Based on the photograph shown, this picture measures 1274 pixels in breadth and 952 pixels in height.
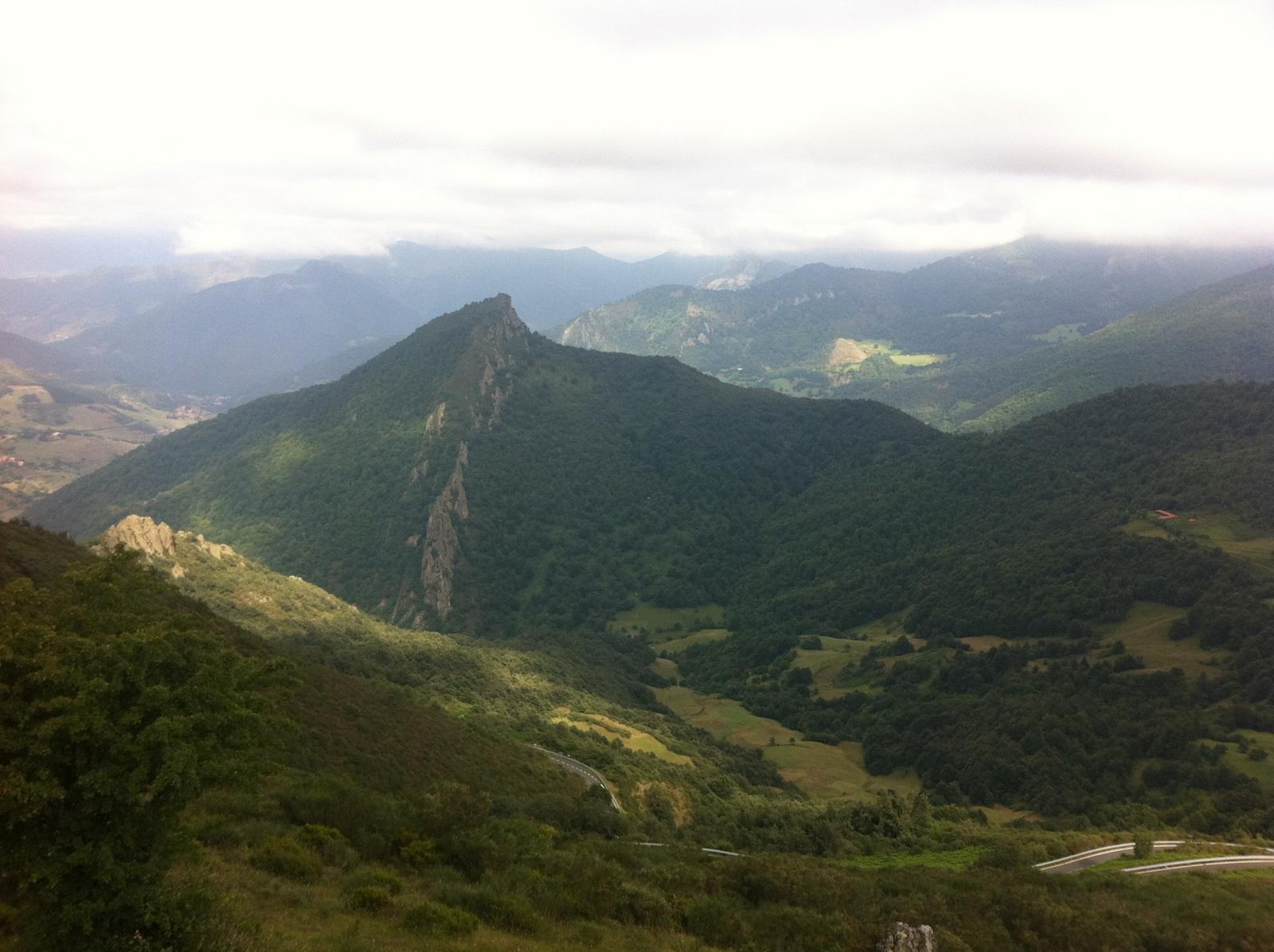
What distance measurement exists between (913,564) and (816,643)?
31.0 meters

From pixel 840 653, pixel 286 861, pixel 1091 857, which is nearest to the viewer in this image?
pixel 286 861

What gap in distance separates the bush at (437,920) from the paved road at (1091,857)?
31.0 metres

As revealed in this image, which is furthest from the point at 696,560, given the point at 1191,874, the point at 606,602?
the point at 1191,874

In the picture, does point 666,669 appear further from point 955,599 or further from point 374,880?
point 374,880

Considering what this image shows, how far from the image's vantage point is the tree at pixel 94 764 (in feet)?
40.9

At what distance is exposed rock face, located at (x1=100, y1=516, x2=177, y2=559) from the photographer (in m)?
88.7

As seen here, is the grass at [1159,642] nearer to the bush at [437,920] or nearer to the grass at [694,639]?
the grass at [694,639]

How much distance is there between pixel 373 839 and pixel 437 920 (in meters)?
7.80

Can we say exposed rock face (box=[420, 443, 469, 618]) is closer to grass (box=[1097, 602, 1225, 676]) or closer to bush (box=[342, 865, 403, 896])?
grass (box=[1097, 602, 1225, 676])

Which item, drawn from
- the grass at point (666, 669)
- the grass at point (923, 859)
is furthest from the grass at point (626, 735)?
the grass at point (666, 669)

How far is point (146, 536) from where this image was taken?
304 ft

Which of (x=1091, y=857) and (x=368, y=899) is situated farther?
(x=1091, y=857)

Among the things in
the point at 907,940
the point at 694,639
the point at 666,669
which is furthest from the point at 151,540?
the point at 694,639

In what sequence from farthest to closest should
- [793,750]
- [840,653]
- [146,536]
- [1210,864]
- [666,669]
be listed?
1. [666,669]
2. [840,653]
3. [793,750]
4. [146,536]
5. [1210,864]
